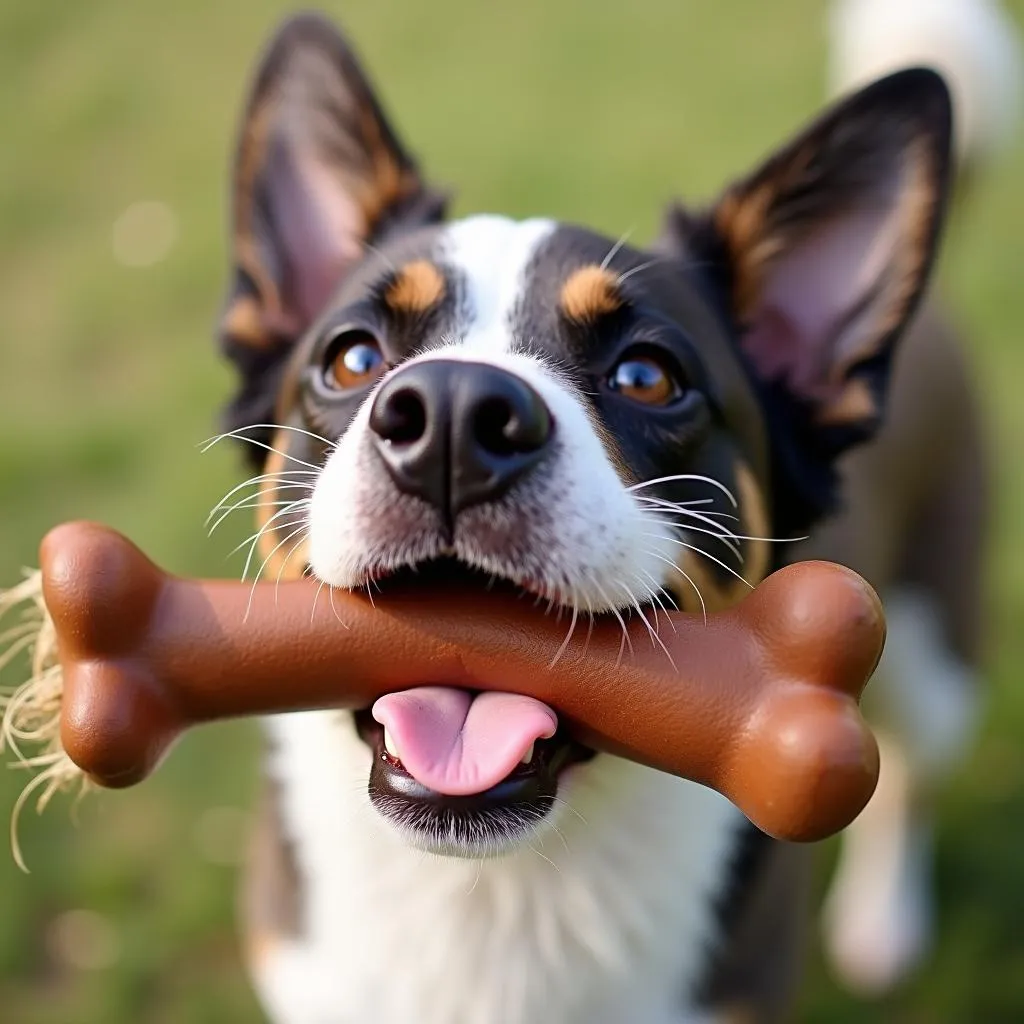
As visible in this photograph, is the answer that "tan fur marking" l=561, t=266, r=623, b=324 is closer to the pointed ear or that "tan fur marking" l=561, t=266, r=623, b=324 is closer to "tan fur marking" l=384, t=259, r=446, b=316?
"tan fur marking" l=384, t=259, r=446, b=316

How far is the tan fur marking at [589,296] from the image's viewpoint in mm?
2064

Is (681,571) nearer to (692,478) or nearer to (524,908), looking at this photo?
(692,478)

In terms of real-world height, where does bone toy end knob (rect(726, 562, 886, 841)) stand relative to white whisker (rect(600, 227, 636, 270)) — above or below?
below

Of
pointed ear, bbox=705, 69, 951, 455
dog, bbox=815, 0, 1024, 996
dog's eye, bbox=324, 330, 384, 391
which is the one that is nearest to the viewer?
dog's eye, bbox=324, 330, 384, 391

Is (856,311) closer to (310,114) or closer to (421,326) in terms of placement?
(421,326)

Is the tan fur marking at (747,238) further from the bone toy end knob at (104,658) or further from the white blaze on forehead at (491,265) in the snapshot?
the bone toy end knob at (104,658)

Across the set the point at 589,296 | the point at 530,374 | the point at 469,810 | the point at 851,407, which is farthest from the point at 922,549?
the point at 469,810

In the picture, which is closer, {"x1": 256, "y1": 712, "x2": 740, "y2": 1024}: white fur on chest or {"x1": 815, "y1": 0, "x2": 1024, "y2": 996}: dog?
{"x1": 256, "y1": 712, "x2": 740, "y2": 1024}: white fur on chest

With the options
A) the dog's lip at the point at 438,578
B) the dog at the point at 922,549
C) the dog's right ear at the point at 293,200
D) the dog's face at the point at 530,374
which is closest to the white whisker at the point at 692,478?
the dog's face at the point at 530,374

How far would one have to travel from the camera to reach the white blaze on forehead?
204 centimetres

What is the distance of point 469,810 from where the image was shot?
1.70m

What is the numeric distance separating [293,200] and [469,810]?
1646 mm

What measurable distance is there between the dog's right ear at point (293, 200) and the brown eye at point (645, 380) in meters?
0.78

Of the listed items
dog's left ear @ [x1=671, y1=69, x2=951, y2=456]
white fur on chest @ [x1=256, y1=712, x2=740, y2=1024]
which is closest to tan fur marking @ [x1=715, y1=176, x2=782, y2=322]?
dog's left ear @ [x1=671, y1=69, x2=951, y2=456]
